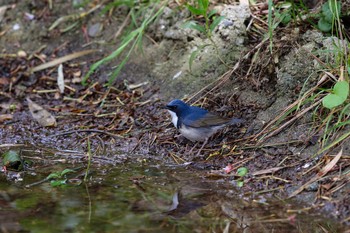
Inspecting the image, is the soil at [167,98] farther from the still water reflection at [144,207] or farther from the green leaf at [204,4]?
the green leaf at [204,4]

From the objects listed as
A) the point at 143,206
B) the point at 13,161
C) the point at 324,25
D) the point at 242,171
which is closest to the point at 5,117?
the point at 13,161

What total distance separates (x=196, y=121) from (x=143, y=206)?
1535mm

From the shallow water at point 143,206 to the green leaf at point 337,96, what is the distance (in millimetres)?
984

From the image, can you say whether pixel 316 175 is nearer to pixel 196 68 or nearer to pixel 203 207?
pixel 203 207

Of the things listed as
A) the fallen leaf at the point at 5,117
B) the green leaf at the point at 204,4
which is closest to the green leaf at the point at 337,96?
the green leaf at the point at 204,4

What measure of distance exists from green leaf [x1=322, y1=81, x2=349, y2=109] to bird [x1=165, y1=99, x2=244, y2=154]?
1086 mm

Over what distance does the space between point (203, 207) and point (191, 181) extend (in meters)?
0.67

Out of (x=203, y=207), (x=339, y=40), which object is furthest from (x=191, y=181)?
(x=339, y=40)

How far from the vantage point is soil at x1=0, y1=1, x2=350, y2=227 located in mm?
5812

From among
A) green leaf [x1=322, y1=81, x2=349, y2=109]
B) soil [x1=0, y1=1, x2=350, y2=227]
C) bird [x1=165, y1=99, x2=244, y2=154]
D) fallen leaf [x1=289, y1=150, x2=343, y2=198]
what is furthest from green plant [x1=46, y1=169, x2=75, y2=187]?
green leaf [x1=322, y1=81, x2=349, y2=109]

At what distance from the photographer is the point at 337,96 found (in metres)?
5.58

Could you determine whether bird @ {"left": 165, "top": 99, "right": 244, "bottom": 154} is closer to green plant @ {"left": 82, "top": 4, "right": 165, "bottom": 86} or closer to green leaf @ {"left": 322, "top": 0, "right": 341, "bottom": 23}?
green plant @ {"left": 82, "top": 4, "right": 165, "bottom": 86}

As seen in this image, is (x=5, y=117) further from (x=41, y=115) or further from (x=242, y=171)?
(x=242, y=171)

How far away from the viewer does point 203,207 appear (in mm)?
5203
